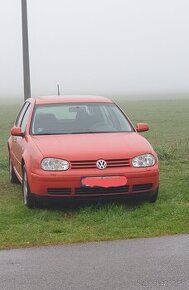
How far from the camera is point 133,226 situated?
659 centimetres

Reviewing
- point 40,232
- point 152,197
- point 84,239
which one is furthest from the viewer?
point 152,197

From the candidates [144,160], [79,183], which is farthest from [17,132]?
[144,160]

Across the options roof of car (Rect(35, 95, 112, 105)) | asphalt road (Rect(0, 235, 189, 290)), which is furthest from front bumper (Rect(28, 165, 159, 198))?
roof of car (Rect(35, 95, 112, 105))

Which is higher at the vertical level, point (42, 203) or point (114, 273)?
point (114, 273)

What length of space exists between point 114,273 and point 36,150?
305 cm

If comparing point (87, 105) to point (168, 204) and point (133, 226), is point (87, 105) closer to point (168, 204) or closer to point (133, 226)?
point (168, 204)

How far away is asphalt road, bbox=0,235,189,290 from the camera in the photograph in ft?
15.1

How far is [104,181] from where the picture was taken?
23.5ft

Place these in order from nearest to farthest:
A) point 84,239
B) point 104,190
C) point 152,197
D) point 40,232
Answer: point 84,239 < point 40,232 < point 104,190 < point 152,197

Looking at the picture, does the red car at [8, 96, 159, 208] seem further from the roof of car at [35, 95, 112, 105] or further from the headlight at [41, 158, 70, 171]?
the roof of car at [35, 95, 112, 105]

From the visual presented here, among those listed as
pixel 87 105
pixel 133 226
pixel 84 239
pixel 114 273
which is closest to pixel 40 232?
pixel 84 239

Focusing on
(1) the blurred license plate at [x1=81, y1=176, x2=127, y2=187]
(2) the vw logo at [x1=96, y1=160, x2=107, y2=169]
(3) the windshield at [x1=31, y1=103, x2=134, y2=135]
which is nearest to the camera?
(1) the blurred license plate at [x1=81, y1=176, x2=127, y2=187]

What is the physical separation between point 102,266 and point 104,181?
2194mm

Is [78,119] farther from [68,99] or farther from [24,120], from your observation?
[24,120]
